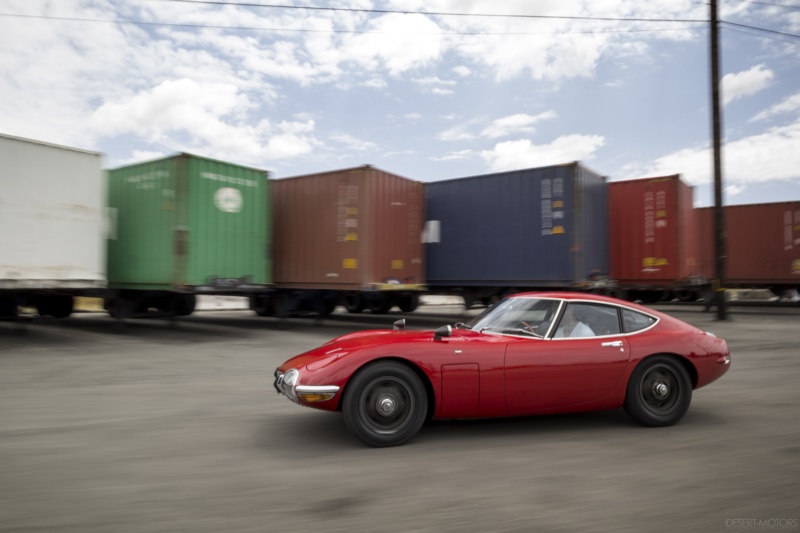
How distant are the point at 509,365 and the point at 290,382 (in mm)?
1693

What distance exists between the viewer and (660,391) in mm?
4746

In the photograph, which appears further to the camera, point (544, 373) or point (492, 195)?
point (492, 195)

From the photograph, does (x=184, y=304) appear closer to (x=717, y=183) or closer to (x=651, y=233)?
(x=651, y=233)

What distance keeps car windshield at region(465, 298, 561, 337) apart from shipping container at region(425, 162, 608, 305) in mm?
8666

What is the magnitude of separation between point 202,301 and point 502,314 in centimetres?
2524

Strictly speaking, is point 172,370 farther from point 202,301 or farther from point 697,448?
point 202,301

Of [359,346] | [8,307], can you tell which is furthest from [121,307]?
[359,346]

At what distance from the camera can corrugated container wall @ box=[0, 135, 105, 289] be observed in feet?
32.2

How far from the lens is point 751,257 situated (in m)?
21.4

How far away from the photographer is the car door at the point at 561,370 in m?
4.33

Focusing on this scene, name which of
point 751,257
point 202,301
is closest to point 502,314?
point 751,257

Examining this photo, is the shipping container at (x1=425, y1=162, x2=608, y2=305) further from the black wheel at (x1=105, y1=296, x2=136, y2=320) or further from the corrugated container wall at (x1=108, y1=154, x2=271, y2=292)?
the black wheel at (x1=105, y1=296, x2=136, y2=320)

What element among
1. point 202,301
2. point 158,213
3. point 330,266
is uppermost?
point 158,213

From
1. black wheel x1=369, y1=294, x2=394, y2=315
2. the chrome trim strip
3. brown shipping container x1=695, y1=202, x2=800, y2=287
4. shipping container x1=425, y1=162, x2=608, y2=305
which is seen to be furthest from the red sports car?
brown shipping container x1=695, y1=202, x2=800, y2=287
